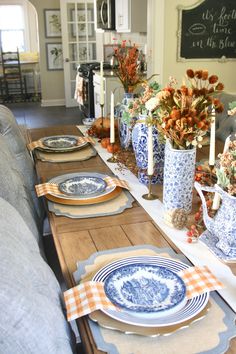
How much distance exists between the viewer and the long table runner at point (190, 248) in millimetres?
1022

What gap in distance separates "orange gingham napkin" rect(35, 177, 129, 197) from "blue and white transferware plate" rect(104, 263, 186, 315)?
2.05 feet

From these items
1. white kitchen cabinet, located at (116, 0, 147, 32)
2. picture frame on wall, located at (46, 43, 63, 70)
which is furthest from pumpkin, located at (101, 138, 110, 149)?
picture frame on wall, located at (46, 43, 63, 70)

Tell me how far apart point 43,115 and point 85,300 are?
22.9 feet

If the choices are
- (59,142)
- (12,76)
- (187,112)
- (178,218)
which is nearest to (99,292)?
(178,218)

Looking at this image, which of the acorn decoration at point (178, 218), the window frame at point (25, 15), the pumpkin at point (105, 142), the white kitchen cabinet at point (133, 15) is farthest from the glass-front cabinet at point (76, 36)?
the acorn decoration at point (178, 218)

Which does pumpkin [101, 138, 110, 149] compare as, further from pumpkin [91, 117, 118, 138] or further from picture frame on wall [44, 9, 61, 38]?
picture frame on wall [44, 9, 61, 38]

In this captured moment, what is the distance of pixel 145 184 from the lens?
5.67 feet

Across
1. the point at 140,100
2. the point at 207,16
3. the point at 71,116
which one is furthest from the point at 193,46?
the point at 71,116

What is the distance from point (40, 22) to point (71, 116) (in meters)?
2.13

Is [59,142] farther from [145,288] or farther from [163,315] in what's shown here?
[163,315]

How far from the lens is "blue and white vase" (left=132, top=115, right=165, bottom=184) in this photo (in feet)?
5.46

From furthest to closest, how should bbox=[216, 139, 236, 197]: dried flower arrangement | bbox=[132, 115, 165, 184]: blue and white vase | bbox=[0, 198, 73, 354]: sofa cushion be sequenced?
bbox=[132, 115, 165, 184]: blue and white vase < bbox=[216, 139, 236, 197]: dried flower arrangement < bbox=[0, 198, 73, 354]: sofa cushion

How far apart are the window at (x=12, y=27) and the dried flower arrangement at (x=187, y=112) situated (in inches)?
409

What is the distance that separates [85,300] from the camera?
0.95 m
